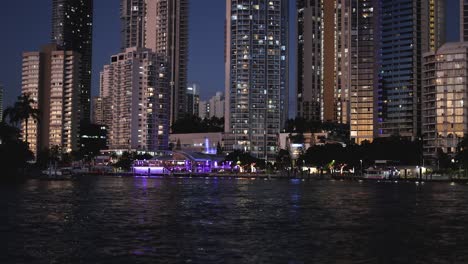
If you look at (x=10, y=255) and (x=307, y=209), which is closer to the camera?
(x=10, y=255)

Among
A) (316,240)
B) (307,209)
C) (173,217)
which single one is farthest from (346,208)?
(316,240)

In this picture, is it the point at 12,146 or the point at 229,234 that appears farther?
the point at 12,146

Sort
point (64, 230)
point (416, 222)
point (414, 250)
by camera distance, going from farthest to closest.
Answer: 1. point (416, 222)
2. point (64, 230)
3. point (414, 250)

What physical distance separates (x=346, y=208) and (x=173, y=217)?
20.4 m

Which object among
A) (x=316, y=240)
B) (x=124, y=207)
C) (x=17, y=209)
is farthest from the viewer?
(x=124, y=207)

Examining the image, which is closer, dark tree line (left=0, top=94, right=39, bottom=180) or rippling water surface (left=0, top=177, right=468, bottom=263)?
rippling water surface (left=0, top=177, right=468, bottom=263)

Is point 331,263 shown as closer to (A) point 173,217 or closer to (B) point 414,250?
(B) point 414,250

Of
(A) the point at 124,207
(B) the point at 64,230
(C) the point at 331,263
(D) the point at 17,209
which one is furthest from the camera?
(A) the point at 124,207

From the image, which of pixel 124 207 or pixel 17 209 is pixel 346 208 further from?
pixel 17 209

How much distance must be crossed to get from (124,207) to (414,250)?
35.6 metres

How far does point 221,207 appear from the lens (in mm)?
67375

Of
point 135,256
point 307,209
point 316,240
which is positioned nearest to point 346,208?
point 307,209

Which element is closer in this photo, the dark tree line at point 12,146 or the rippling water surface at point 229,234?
the rippling water surface at point 229,234

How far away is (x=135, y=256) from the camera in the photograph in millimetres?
34094
